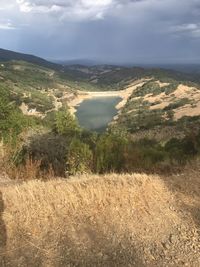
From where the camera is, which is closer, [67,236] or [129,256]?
[129,256]

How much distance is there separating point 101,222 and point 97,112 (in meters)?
148

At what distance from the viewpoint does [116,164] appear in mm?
12992

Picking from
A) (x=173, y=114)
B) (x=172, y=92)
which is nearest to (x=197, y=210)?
(x=173, y=114)

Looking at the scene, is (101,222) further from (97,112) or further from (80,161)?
(97,112)

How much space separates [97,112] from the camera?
154500 mm

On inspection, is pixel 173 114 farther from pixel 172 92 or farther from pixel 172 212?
pixel 172 212

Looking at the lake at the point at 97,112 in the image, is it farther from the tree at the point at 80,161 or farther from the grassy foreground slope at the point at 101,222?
the grassy foreground slope at the point at 101,222

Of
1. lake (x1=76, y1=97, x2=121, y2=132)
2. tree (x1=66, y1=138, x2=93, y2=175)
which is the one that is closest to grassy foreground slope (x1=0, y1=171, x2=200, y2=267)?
tree (x1=66, y1=138, x2=93, y2=175)

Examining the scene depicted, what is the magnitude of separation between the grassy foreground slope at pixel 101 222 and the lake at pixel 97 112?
343 ft

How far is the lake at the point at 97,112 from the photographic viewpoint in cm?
12606

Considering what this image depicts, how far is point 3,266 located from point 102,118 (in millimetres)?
133914

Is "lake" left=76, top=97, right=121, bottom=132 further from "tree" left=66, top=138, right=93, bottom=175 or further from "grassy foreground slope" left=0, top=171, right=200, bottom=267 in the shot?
"grassy foreground slope" left=0, top=171, right=200, bottom=267

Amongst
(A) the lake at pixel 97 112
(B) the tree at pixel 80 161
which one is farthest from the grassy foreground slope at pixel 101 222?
(A) the lake at pixel 97 112

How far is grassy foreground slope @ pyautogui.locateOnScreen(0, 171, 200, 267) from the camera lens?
6258mm
